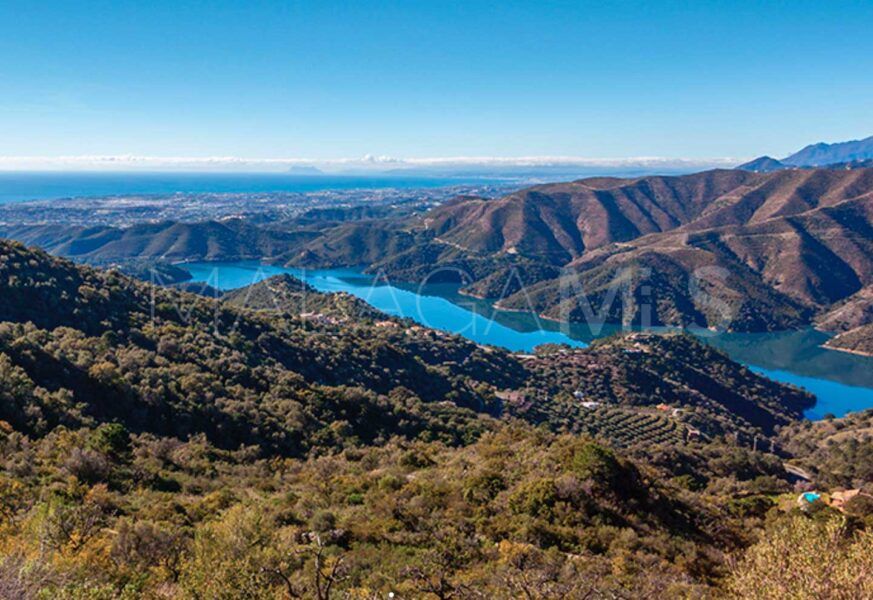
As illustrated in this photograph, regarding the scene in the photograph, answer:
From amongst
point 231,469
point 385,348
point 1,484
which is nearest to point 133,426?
point 231,469

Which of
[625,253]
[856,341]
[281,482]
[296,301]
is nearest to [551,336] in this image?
[625,253]

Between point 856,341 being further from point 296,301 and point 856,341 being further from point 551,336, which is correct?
point 296,301

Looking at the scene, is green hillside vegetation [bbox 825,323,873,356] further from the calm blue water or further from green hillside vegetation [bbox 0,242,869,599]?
green hillside vegetation [bbox 0,242,869,599]

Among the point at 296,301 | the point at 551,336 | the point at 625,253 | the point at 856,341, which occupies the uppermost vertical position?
the point at 296,301

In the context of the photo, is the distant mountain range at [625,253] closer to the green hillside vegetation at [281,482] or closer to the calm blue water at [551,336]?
the calm blue water at [551,336]

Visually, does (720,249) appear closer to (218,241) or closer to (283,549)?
(218,241)

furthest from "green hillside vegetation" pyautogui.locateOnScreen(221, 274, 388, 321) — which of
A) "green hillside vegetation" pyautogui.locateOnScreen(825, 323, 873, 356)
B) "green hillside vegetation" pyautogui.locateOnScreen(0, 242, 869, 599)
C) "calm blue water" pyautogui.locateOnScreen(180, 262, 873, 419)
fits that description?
"green hillside vegetation" pyautogui.locateOnScreen(825, 323, 873, 356)

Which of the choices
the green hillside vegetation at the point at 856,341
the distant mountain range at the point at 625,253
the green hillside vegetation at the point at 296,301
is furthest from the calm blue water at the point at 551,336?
the green hillside vegetation at the point at 296,301

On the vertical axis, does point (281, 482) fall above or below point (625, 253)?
above
